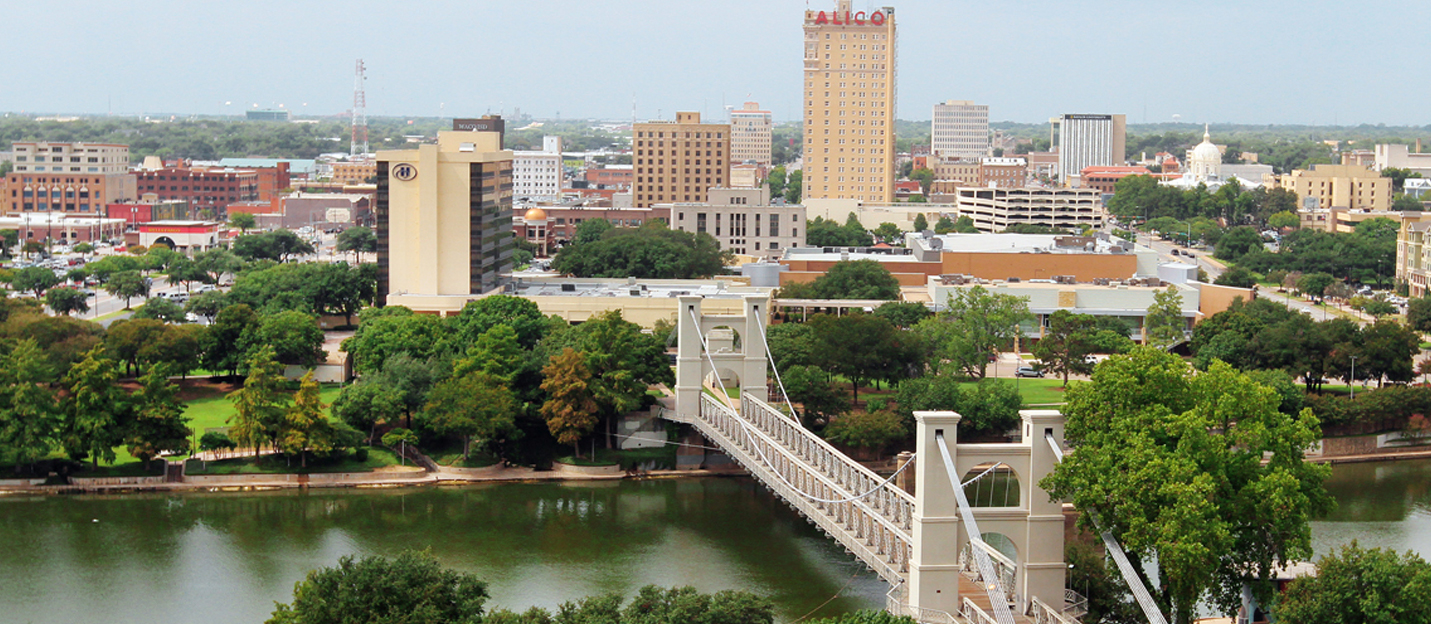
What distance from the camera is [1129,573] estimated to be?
60.2 feet

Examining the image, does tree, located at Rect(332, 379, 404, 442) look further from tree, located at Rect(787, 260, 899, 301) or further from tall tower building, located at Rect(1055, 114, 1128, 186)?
tall tower building, located at Rect(1055, 114, 1128, 186)

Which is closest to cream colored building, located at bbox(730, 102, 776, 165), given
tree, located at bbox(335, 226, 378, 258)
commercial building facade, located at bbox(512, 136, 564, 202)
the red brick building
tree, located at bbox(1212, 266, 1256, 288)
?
commercial building facade, located at bbox(512, 136, 564, 202)

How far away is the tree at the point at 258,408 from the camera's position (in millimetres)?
30516

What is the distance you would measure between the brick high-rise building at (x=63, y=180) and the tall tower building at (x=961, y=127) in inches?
4135

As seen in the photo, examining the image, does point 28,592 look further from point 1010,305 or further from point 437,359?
point 1010,305

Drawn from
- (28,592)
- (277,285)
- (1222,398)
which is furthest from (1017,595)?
(277,285)

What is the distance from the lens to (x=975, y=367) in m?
39.8

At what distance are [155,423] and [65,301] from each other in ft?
69.7

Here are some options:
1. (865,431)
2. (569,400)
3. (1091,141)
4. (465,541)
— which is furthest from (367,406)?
(1091,141)

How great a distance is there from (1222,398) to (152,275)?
2049 inches

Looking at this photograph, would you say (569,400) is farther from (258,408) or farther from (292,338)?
(292,338)

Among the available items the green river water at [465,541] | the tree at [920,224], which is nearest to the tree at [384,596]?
the green river water at [465,541]

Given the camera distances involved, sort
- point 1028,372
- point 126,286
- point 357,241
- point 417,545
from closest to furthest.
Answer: point 417,545
point 1028,372
point 126,286
point 357,241

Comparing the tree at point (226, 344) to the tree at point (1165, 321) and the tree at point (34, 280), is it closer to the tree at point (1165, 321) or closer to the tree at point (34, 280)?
the tree at point (34, 280)
